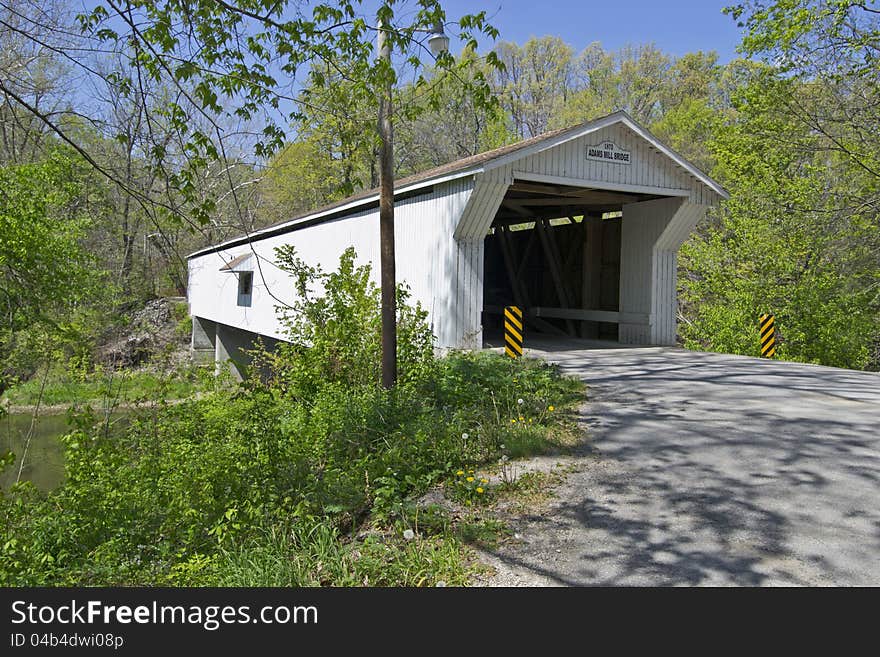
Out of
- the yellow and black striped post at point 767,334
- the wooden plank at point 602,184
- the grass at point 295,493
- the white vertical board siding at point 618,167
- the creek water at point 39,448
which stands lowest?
the creek water at point 39,448

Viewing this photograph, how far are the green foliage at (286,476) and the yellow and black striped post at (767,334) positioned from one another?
5.61 meters

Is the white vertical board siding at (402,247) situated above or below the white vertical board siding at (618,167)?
below

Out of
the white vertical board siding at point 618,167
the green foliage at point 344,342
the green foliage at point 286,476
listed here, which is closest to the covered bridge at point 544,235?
the white vertical board siding at point 618,167

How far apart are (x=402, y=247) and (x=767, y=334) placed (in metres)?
6.95

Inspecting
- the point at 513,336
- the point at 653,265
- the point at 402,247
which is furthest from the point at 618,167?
the point at 402,247

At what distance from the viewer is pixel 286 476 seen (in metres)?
5.62

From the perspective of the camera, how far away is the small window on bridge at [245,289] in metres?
21.4

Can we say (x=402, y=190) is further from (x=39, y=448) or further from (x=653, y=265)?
(x=39, y=448)

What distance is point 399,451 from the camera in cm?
586

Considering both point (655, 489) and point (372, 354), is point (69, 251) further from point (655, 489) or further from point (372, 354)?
point (655, 489)

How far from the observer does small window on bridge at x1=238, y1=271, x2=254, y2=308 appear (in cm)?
2143

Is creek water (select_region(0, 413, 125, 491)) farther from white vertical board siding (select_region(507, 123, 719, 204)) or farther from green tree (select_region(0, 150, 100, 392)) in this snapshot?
white vertical board siding (select_region(507, 123, 719, 204))

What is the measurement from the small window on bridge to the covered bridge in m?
2.03

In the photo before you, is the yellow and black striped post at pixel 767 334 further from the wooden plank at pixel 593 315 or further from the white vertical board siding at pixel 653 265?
the wooden plank at pixel 593 315
